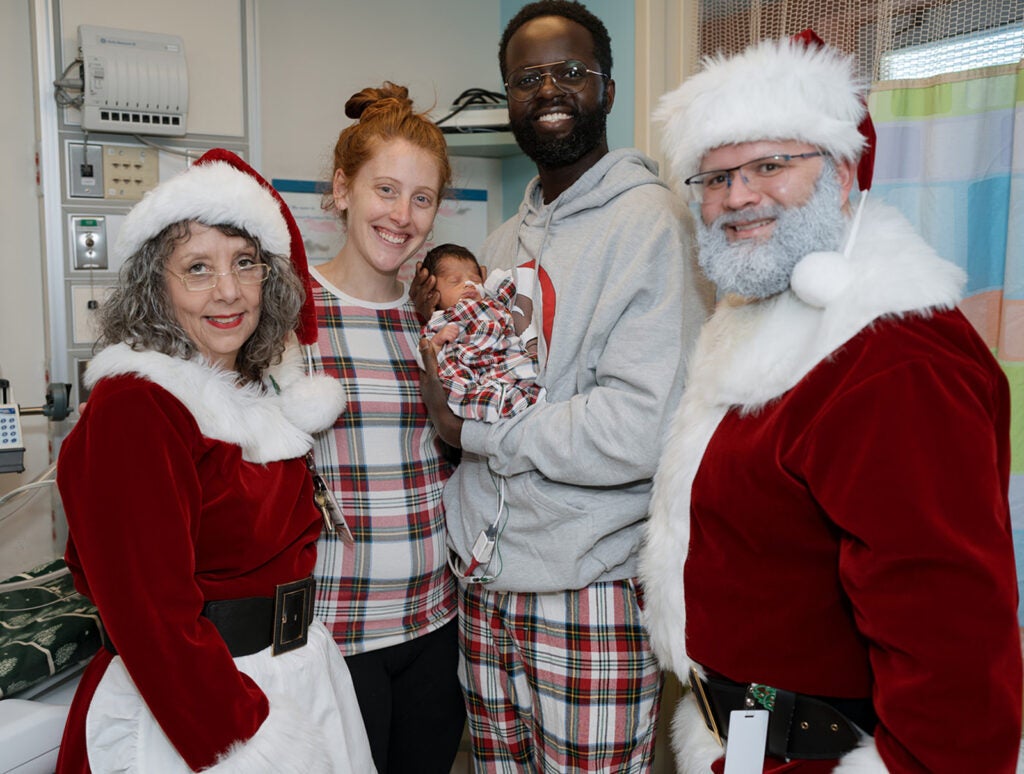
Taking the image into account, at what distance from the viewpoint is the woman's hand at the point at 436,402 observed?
164 centimetres

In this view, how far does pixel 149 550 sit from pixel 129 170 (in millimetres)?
1826

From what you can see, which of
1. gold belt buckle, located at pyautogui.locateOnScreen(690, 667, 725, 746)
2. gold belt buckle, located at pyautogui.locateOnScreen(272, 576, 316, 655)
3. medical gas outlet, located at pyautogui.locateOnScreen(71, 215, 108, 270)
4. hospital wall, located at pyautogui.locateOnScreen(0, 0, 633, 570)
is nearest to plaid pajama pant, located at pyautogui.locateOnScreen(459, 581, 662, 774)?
gold belt buckle, located at pyautogui.locateOnScreen(690, 667, 725, 746)

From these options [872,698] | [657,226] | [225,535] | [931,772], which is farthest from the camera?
[657,226]

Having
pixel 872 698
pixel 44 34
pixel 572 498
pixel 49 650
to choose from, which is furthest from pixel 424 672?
pixel 44 34

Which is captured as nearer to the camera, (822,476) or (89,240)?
(822,476)

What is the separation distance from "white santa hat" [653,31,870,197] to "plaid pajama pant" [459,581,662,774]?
85cm

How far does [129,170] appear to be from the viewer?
8.63 ft

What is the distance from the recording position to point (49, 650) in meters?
1.73

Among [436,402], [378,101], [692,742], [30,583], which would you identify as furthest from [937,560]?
Result: [30,583]

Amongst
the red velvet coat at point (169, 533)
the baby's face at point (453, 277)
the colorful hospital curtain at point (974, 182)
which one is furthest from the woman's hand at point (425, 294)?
the colorful hospital curtain at point (974, 182)

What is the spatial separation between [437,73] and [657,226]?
207 centimetres

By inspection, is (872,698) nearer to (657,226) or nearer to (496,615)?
(496,615)

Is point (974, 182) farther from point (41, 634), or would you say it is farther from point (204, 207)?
point (41, 634)

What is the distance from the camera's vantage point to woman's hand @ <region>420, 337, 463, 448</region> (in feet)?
5.40
